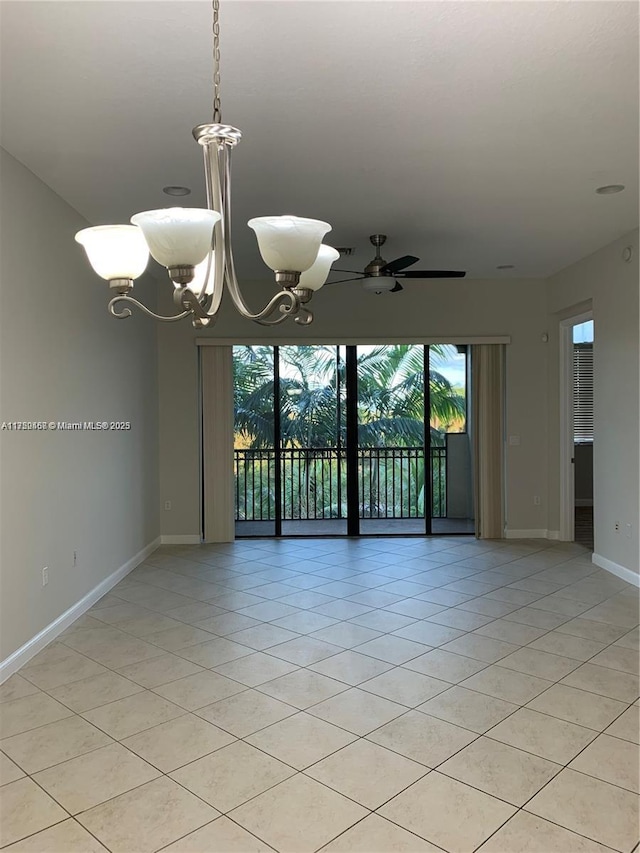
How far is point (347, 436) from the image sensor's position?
282 inches

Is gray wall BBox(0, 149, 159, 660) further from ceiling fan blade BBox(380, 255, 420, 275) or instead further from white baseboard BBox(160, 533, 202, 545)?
ceiling fan blade BBox(380, 255, 420, 275)

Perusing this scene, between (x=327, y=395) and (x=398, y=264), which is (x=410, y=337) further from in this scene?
(x=398, y=264)

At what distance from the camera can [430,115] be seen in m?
3.11

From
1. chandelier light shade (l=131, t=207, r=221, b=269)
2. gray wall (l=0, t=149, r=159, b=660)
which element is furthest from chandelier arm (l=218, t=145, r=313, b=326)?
gray wall (l=0, t=149, r=159, b=660)

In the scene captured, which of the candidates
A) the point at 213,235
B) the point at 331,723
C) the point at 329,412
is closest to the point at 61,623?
the point at 331,723

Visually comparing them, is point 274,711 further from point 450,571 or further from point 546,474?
point 546,474

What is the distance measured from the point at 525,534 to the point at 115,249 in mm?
6007

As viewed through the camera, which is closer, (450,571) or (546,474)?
(450,571)

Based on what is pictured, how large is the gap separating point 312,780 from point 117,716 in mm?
1045

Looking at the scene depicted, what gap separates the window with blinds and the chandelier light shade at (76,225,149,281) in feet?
24.8

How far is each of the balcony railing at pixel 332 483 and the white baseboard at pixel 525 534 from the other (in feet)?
2.30

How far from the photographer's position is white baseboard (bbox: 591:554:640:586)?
513 centimetres

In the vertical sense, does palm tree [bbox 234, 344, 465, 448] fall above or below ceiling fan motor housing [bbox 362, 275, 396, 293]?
below

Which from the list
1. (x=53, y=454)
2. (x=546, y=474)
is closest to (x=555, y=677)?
(x=53, y=454)
